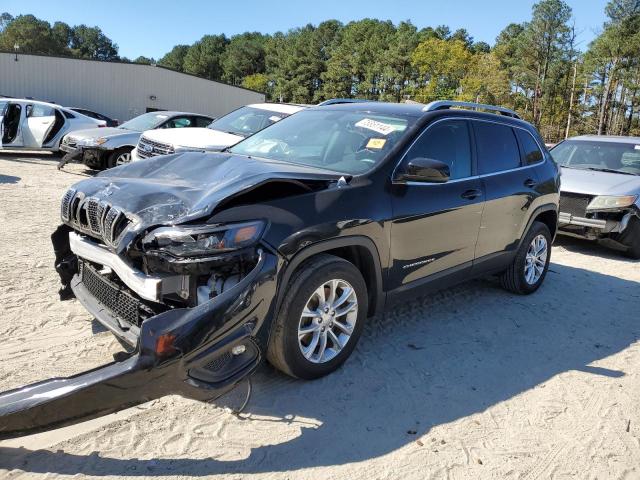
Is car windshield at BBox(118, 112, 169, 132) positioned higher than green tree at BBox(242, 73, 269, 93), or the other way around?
green tree at BBox(242, 73, 269, 93)

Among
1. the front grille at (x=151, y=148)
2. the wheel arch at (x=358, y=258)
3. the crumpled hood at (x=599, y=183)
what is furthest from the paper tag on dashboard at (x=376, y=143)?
the front grille at (x=151, y=148)

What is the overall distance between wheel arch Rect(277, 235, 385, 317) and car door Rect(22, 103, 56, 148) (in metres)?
12.7

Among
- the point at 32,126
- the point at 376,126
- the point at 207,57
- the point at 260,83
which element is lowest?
the point at 32,126

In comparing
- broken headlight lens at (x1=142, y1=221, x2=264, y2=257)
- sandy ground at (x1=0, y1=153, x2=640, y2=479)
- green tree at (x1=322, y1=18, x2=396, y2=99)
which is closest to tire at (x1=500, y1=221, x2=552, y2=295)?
sandy ground at (x1=0, y1=153, x2=640, y2=479)

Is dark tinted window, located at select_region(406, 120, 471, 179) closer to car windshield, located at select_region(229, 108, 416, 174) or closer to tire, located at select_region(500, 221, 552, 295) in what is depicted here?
car windshield, located at select_region(229, 108, 416, 174)

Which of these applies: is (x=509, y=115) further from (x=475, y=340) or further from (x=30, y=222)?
(x=30, y=222)

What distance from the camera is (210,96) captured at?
3481cm

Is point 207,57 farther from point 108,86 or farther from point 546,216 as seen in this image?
point 546,216

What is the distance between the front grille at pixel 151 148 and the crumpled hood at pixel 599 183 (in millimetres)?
6226

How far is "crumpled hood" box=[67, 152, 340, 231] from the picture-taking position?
3.05 m

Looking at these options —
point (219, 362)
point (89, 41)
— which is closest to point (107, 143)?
point (219, 362)

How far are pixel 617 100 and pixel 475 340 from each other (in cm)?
5777

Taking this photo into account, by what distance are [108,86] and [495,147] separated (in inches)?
1139

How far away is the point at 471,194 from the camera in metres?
4.66
